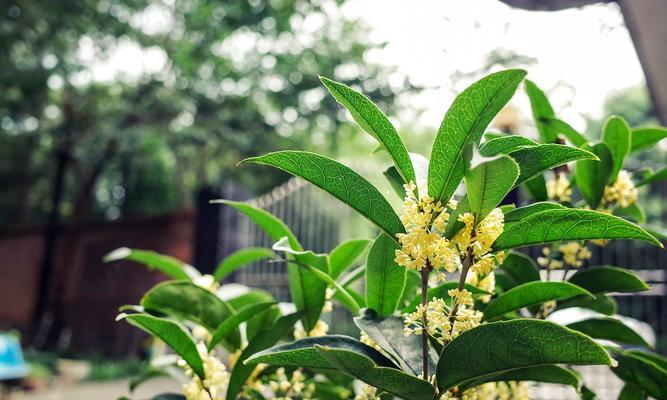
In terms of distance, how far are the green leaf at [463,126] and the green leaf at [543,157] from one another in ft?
0.19

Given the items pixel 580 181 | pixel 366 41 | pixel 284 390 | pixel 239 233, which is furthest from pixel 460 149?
Answer: pixel 366 41

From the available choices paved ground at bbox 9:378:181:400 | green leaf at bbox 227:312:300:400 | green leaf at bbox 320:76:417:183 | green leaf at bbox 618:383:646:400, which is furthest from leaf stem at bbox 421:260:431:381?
paved ground at bbox 9:378:181:400

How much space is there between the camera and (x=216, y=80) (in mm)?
8078

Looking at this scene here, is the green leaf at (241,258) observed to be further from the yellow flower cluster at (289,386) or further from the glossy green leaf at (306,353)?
the glossy green leaf at (306,353)

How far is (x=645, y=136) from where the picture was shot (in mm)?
1007

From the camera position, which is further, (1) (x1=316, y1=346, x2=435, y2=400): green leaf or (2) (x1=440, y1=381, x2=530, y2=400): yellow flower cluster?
(2) (x1=440, y1=381, x2=530, y2=400): yellow flower cluster

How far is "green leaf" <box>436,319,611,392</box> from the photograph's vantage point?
55 cm

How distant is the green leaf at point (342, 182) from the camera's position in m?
0.65

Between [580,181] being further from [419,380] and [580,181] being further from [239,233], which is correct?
[239,233]

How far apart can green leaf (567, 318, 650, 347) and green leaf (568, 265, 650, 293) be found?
62mm

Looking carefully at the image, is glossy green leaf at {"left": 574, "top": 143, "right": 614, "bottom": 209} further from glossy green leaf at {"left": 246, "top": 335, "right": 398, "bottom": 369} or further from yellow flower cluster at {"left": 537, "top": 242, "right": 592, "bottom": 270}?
glossy green leaf at {"left": 246, "top": 335, "right": 398, "bottom": 369}

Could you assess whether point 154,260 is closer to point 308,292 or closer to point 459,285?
point 308,292

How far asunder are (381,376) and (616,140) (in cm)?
57

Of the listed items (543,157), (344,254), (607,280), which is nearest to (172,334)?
(344,254)
